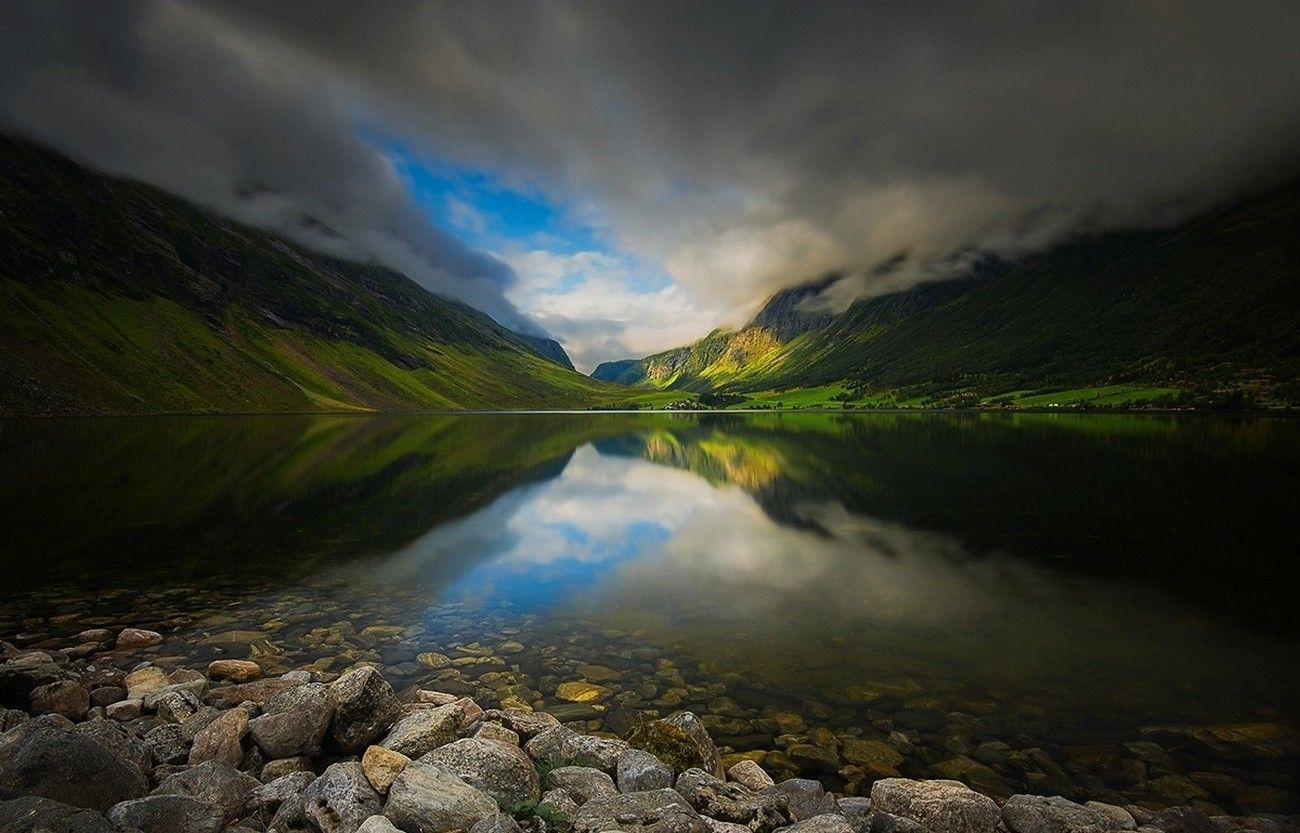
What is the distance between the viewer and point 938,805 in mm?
10656

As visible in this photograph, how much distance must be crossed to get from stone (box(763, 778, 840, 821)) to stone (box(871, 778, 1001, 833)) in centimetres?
87

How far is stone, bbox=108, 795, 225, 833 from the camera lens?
29.2 feet

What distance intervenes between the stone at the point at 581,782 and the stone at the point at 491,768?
1.34 ft

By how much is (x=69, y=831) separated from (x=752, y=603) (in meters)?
21.0

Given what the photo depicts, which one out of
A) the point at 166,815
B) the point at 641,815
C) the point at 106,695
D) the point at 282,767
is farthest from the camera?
the point at 106,695

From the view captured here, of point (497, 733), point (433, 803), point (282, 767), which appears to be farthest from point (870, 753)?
point (282, 767)

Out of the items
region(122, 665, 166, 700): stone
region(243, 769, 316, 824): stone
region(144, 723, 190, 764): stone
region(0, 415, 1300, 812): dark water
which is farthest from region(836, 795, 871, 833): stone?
region(122, 665, 166, 700): stone

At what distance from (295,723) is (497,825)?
6.47 meters

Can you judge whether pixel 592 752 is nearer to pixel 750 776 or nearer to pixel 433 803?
pixel 750 776

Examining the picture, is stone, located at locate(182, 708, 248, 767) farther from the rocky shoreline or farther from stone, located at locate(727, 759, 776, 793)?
stone, located at locate(727, 759, 776, 793)

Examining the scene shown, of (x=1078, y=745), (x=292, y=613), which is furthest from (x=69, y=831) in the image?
(x=1078, y=745)

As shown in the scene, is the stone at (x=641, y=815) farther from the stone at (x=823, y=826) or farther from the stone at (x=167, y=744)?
the stone at (x=167, y=744)

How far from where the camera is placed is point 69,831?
7.92m

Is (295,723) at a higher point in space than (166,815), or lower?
lower
